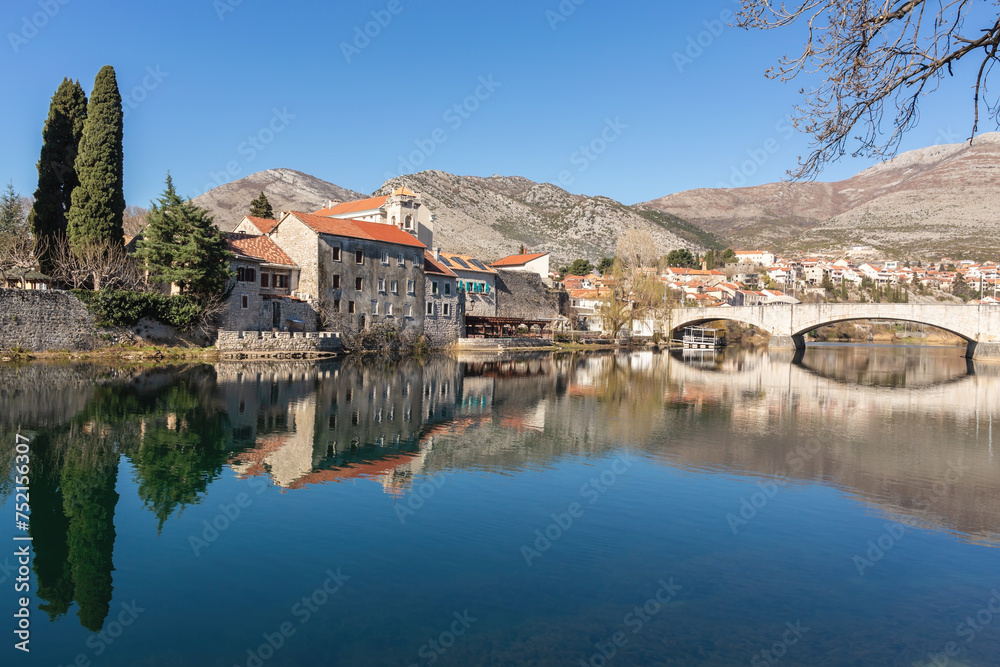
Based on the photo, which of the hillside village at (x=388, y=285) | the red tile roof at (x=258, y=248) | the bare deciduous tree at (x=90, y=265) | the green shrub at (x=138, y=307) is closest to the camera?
the bare deciduous tree at (x=90, y=265)

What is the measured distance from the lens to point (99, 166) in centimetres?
3872

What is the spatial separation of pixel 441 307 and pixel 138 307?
25977mm

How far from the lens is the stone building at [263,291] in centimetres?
4606

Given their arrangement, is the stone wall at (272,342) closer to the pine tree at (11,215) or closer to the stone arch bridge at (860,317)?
the pine tree at (11,215)

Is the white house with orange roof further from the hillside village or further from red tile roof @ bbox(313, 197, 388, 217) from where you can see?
red tile roof @ bbox(313, 197, 388, 217)

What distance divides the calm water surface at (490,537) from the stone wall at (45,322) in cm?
1650

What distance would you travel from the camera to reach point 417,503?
505 inches

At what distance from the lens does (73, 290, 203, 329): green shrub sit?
129 ft

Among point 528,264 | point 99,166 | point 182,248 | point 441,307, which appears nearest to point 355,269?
point 441,307

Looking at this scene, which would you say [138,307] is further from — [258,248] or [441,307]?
[441,307]

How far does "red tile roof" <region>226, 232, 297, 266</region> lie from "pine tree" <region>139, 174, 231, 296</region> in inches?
125

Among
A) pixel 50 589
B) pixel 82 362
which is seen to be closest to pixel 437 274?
pixel 82 362

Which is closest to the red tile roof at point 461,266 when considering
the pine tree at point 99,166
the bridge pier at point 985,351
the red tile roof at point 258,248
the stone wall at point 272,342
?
the red tile roof at point 258,248

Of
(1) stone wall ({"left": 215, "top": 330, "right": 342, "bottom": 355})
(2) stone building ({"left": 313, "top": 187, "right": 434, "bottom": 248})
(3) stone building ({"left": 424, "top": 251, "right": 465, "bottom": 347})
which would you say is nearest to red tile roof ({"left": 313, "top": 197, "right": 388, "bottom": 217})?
(2) stone building ({"left": 313, "top": 187, "right": 434, "bottom": 248})
